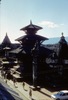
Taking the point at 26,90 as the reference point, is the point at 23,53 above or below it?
above

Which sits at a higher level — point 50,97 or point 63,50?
point 63,50

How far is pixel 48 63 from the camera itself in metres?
58.3

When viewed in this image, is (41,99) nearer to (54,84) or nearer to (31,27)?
(54,84)

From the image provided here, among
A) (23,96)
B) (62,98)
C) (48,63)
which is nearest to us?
(62,98)

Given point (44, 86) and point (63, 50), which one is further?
point (63, 50)

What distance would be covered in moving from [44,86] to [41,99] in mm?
10517

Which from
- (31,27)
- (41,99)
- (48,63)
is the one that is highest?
(31,27)

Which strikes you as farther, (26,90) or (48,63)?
(48,63)

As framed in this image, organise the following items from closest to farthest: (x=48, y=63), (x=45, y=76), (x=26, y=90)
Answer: (x=26, y=90), (x=45, y=76), (x=48, y=63)

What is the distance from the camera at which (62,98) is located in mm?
35500

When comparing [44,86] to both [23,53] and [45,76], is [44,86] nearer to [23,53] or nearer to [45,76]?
[45,76]

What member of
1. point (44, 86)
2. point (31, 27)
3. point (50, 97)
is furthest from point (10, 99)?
point (31, 27)

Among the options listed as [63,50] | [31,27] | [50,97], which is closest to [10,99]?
[50,97]

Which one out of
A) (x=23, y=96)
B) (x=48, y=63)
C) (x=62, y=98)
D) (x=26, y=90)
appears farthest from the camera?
(x=48, y=63)
